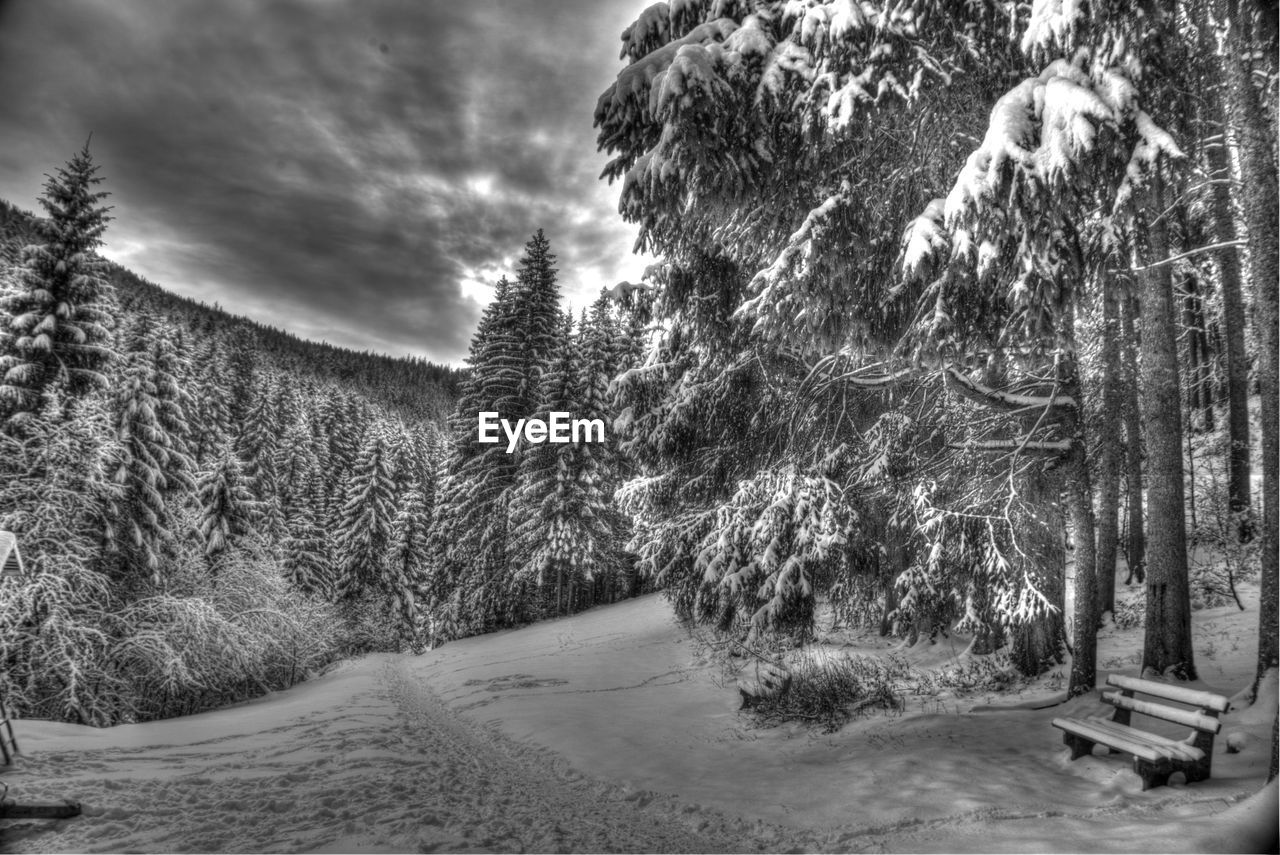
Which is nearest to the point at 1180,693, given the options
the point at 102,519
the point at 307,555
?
the point at 102,519

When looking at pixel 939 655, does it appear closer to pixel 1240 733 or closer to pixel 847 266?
pixel 1240 733

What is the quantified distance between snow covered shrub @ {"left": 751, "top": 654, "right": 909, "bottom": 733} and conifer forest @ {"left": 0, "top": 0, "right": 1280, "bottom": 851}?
0.22 ft

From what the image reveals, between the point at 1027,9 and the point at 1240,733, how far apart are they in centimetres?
592

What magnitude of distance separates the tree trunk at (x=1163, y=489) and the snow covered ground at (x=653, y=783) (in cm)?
49

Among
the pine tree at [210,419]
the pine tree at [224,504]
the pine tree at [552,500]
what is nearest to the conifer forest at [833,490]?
the pine tree at [552,500]

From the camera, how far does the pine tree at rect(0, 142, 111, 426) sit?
12.5 meters

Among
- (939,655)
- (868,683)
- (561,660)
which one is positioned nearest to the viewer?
(868,683)

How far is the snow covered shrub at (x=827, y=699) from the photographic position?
726cm

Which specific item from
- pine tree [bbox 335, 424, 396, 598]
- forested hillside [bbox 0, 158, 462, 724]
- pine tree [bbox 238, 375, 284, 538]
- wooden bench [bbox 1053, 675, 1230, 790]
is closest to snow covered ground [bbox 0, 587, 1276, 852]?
wooden bench [bbox 1053, 675, 1230, 790]

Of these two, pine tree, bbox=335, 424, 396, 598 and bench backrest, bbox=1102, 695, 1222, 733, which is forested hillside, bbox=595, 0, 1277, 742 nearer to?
bench backrest, bbox=1102, 695, 1222, 733

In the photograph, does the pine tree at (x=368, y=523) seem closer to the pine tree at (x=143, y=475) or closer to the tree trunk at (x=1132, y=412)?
the pine tree at (x=143, y=475)

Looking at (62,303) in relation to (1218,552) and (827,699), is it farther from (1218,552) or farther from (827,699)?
(1218,552)

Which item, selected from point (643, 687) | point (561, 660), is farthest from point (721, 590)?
point (561, 660)

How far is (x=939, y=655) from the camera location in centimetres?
1077
